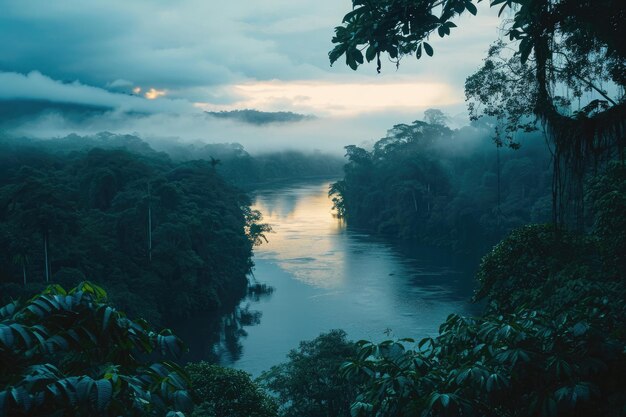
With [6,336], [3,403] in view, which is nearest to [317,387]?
[6,336]

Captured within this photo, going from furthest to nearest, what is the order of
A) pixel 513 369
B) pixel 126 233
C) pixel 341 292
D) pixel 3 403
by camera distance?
pixel 341 292 → pixel 126 233 → pixel 513 369 → pixel 3 403

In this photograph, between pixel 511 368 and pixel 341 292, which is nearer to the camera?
pixel 511 368

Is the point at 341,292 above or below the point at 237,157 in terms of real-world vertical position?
below

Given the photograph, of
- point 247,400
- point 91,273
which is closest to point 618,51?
point 247,400

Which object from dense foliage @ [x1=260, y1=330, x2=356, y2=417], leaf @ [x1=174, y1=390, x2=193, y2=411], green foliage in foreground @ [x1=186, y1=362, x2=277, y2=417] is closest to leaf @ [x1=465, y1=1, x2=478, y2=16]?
leaf @ [x1=174, y1=390, x2=193, y2=411]

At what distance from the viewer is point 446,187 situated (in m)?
69.9

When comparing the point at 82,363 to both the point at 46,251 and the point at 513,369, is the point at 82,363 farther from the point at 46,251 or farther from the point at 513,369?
the point at 46,251

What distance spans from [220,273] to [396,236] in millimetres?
26845

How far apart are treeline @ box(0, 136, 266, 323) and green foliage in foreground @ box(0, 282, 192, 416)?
19660 mm

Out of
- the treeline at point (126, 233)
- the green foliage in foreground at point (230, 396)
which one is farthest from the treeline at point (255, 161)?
the green foliage in foreground at point (230, 396)

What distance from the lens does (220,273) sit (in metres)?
44.2

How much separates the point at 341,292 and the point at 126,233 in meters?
13.8

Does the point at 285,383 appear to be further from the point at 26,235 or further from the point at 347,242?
the point at 347,242

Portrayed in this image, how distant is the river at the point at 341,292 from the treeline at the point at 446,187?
471 centimetres
